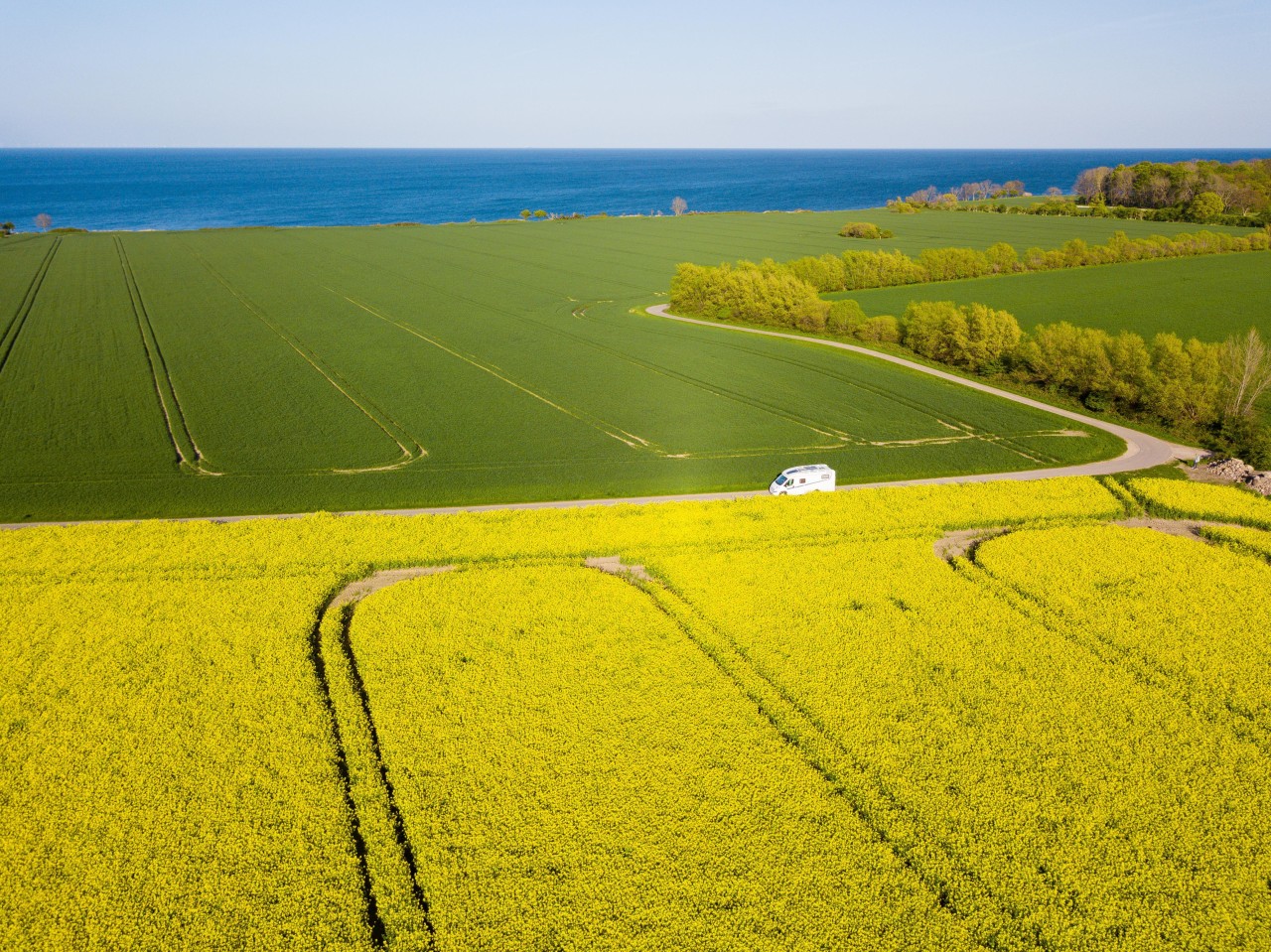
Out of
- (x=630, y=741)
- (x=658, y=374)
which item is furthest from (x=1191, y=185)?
(x=630, y=741)

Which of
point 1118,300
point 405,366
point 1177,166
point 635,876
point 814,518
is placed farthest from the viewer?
point 1177,166

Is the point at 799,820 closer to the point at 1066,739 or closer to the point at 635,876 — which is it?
the point at 635,876

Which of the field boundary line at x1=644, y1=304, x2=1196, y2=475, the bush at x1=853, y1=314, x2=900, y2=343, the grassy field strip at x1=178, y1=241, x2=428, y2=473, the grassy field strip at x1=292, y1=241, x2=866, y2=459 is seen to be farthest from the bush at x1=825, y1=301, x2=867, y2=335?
the grassy field strip at x1=178, y1=241, x2=428, y2=473

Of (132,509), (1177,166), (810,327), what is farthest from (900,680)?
(1177,166)

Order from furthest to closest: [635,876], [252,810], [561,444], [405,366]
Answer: [405,366], [561,444], [252,810], [635,876]

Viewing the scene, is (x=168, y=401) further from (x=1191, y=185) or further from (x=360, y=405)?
(x=1191, y=185)

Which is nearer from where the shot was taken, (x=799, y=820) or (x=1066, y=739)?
(x=799, y=820)

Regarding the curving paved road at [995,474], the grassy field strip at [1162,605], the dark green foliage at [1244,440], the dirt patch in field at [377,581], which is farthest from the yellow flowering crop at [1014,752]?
the dark green foliage at [1244,440]
